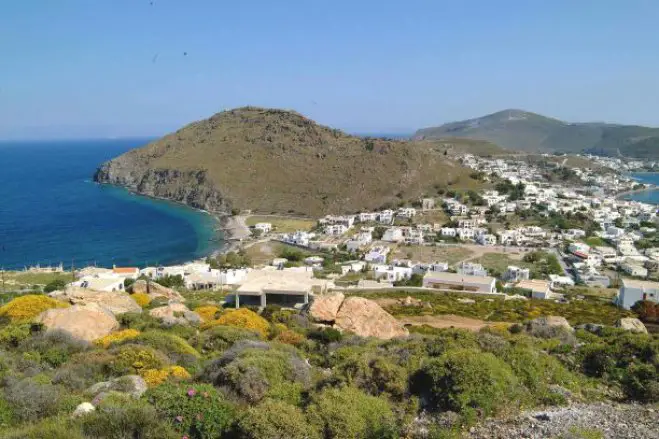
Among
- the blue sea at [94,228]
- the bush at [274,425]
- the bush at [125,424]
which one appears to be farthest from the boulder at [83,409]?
the blue sea at [94,228]

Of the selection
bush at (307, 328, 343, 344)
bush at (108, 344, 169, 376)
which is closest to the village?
bush at (307, 328, 343, 344)

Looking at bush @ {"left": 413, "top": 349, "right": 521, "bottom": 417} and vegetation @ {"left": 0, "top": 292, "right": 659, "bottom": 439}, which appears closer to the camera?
vegetation @ {"left": 0, "top": 292, "right": 659, "bottom": 439}

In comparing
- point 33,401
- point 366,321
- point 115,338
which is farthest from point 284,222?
point 33,401

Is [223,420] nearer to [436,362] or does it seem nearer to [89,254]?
[436,362]

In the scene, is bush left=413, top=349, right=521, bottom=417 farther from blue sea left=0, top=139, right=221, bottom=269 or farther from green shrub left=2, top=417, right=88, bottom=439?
blue sea left=0, top=139, right=221, bottom=269

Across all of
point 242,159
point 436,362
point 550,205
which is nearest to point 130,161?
point 242,159

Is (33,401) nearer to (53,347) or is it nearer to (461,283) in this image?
(53,347)
